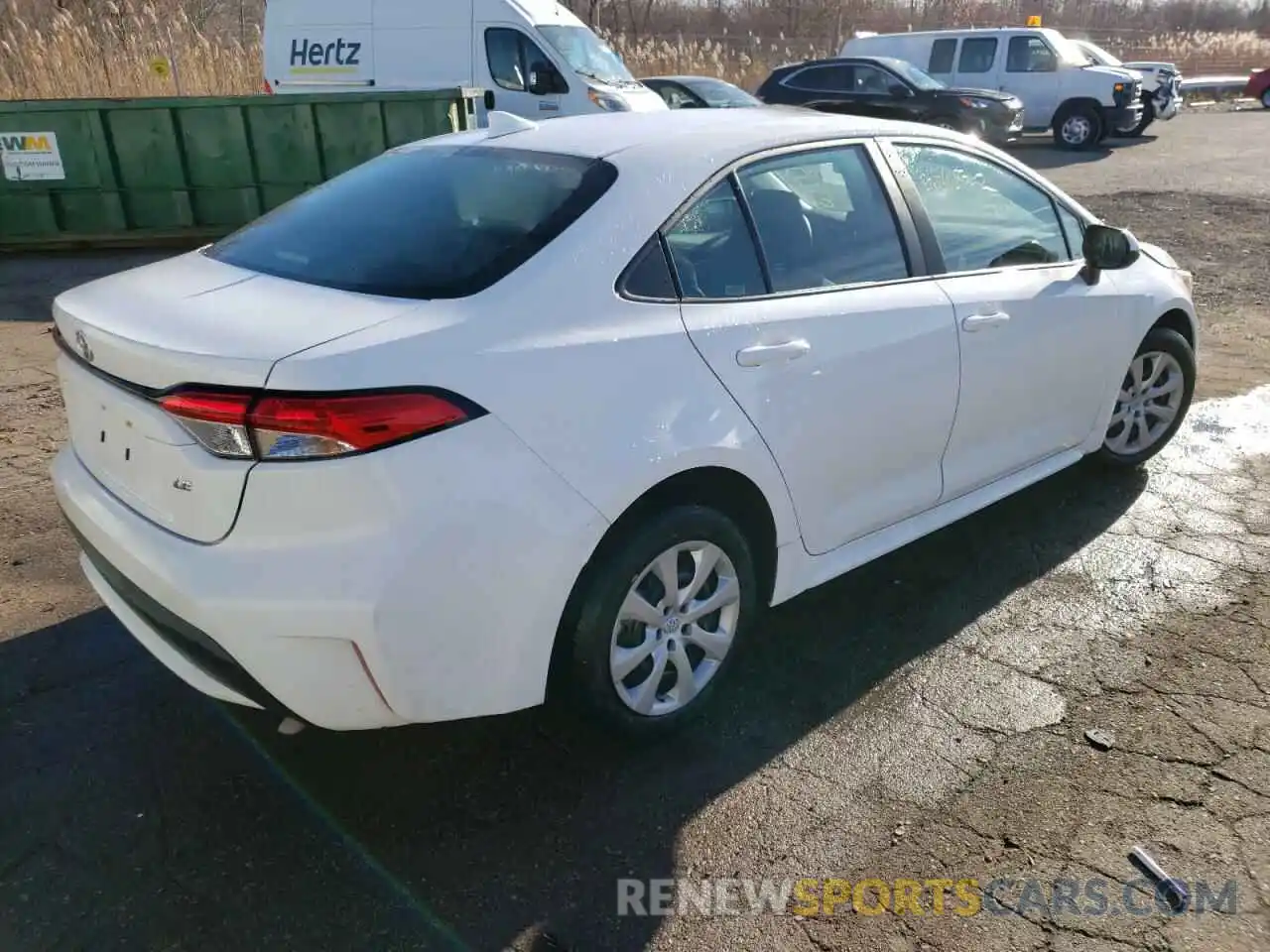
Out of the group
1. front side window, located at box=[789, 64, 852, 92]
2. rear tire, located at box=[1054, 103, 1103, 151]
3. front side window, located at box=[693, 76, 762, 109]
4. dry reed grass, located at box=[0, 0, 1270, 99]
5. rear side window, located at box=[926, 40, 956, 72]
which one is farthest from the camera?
rear side window, located at box=[926, 40, 956, 72]

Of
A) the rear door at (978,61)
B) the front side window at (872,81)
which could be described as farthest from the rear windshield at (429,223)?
the rear door at (978,61)

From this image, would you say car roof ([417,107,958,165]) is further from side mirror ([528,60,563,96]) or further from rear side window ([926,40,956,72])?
rear side window ([926,40,956,72])

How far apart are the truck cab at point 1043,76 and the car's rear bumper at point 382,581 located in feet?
59.3

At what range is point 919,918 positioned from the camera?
2.28m

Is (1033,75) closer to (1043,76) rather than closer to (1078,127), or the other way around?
(1043,76)

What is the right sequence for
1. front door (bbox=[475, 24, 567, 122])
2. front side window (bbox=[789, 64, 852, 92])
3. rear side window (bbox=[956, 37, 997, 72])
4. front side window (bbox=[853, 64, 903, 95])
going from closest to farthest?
front door (bbox=[475, 24, 567, 122]) → front side window (bbox=[853, 64, 903, 95]) → front side window (bbox=[789, 64, 852, 92]) → rear side window (bbox=[956, 37, 997, 72])

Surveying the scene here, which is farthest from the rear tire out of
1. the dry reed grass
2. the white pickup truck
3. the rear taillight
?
the rear taillight

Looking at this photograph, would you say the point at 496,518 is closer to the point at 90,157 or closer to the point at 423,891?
the point at 423,891

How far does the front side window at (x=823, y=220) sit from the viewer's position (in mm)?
2926

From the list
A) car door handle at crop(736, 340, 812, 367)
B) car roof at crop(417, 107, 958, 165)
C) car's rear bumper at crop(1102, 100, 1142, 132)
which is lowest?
car's rear bumper at crop(1102, 100, 1142, 132)

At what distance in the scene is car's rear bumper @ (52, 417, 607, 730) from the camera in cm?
208

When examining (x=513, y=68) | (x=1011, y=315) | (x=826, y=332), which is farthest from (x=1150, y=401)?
(x=513, y=68)

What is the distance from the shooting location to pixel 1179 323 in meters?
4.51

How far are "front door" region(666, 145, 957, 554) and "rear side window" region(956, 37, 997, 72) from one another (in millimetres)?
16593
